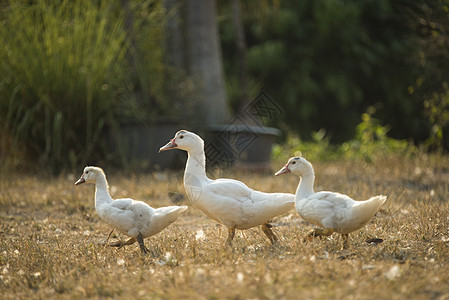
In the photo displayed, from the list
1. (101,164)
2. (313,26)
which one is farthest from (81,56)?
(313,26)

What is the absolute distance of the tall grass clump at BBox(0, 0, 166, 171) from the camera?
22.9 feet

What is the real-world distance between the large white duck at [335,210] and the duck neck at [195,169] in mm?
724

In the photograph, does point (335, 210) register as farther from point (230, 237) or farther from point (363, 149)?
point (363, 149)

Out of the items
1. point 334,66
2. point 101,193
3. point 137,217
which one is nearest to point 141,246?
point 137,217

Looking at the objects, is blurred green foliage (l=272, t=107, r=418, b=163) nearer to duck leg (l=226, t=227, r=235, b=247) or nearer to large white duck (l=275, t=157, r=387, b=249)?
large white duck (l=275, t=157, r=387, b=249)

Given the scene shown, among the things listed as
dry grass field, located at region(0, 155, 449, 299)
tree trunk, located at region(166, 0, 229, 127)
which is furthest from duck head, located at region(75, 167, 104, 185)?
tree trunk, located at region(166, 0, 229, 127)

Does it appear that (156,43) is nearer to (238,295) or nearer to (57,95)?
(57,95)

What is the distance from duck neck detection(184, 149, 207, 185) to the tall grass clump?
11.2ft

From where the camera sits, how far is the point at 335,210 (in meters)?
3.47

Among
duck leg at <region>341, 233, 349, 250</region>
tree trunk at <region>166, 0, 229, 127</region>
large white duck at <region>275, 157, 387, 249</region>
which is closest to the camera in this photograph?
large white duck at <region>275, 157, 387, 249</region>

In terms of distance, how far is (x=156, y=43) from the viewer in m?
8.46

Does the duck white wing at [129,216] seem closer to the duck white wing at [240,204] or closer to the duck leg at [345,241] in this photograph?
the duck white wing at [240,204]

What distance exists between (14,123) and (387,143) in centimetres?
666

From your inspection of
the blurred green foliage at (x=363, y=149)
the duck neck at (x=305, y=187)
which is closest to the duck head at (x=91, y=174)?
the duck neck at (x=305, y=187)
